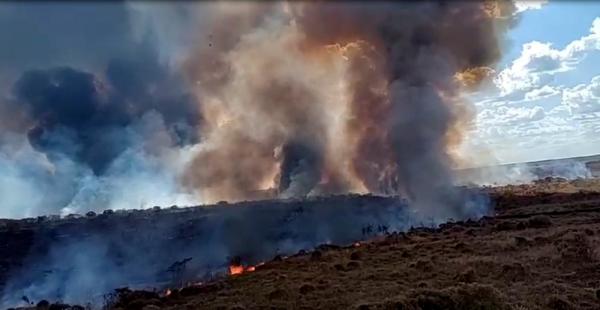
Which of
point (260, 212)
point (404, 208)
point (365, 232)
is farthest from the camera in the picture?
point (260, 212)

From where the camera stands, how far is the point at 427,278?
26.8m

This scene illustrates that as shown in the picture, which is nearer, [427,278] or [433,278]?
[433,278]

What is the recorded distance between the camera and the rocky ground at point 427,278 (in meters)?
21.2

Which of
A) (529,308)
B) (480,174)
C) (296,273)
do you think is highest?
(480,174)

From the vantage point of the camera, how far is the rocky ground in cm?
2116

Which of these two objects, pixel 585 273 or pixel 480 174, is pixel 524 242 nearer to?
pixel 585 273

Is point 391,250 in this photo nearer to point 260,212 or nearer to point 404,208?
point 404,208

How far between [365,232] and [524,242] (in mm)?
22843

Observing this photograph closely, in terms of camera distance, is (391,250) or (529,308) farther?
(391,250)

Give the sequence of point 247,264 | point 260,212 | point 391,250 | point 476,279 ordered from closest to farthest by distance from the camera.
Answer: point 476,279 < point 391,250 < point 247,264 < point 260,212

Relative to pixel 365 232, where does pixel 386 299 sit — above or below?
below

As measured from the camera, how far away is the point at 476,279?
2569 cm

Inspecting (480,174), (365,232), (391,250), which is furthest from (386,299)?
(480,174)

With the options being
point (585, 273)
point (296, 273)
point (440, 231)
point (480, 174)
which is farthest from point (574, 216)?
point (480, 174)
